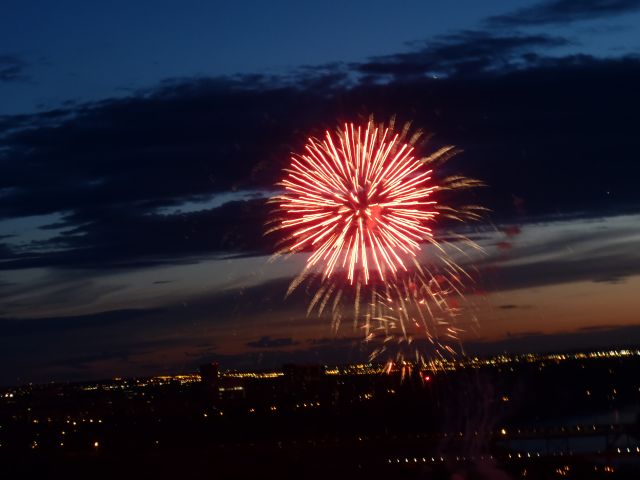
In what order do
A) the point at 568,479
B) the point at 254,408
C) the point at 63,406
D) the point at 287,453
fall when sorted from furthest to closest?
the point at 63,406 → the point at 254,408 → the point at 287,453 → the point at 568,479

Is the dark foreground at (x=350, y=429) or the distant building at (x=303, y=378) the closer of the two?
the dark foreground at (x=350, y=429)

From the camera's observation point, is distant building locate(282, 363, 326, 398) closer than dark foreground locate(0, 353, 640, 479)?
No

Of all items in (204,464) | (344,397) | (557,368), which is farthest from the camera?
(557,368)

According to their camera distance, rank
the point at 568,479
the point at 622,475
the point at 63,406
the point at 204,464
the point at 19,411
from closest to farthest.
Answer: the point at 568,479 < the point at 622,475 < the point at 204,464 < the point at 19,411 < the point at 63,406

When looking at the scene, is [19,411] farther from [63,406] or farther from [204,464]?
[204,464]

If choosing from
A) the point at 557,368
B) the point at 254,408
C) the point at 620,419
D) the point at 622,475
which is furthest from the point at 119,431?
the point at 557,368

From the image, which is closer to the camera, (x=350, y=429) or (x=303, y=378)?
(x=350, y=429)

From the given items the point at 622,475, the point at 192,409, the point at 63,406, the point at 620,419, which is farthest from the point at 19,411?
the point at 622,475

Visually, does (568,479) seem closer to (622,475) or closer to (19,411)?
(622,475)

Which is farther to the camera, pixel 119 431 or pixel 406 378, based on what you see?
pixel 406 378
